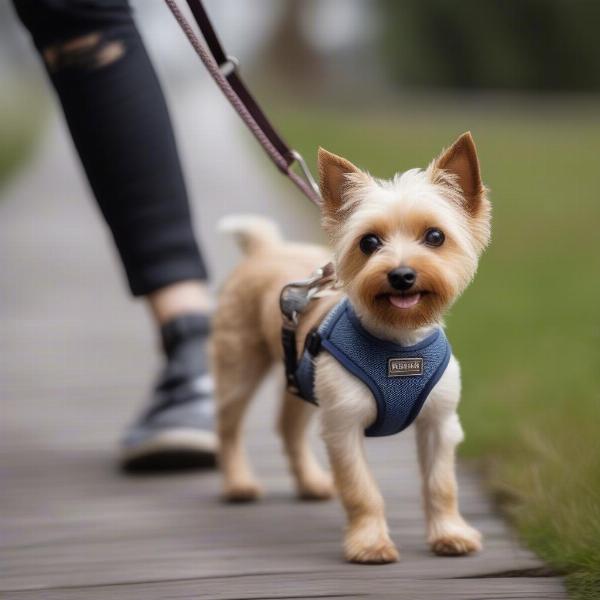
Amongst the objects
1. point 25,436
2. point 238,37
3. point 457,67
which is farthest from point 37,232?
point 238,37

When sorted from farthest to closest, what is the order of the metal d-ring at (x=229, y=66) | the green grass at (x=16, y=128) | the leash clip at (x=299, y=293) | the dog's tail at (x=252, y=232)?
1. the green grass at (x=16, y=128)
2. the dog's tail at (x=252, y=232)
3. the metal d-ring at (x=229, y=66)
4. the leash clip at (x=299, y=293)

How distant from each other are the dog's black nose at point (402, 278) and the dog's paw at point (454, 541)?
671 millimetres

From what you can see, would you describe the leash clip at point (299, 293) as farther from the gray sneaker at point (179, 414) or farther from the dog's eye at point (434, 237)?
the gray sneaker at point (179, 414)

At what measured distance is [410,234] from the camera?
2.66m

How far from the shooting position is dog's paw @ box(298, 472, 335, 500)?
3596mm

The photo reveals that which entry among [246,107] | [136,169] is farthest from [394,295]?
[136,169]

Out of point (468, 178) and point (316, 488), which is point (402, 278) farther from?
point (316, 488)

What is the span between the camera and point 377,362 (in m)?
2.81

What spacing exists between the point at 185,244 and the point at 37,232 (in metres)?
7.18

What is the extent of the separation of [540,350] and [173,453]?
2253 mm

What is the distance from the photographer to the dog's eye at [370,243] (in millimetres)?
2660

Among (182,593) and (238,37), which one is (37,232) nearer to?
(182,593)

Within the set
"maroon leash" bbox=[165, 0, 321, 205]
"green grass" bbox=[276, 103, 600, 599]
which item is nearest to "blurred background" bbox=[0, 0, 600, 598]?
"green grass" bbox=[276, 103, 600, 599]

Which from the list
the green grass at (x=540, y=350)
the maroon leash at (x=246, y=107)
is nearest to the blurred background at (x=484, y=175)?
the green grass at (x=540, y=350)
